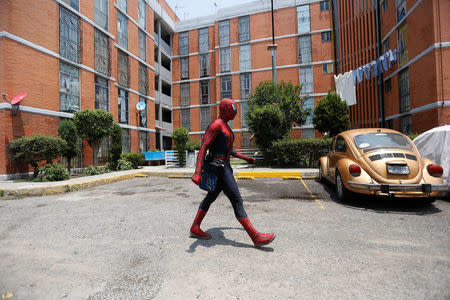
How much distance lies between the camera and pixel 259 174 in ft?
31.7

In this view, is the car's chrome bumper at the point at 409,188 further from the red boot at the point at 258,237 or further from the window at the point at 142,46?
the window at the point at 142,46

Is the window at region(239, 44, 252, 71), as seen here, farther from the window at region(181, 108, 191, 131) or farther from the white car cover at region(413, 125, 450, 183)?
the white car cover at region(413, 125, 450, 183)

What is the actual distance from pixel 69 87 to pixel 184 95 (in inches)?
668

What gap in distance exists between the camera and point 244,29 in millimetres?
26688

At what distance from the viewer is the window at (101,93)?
15.8 metres

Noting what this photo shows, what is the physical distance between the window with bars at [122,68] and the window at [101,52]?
1.68m

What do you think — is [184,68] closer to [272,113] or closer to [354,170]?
[272,113]

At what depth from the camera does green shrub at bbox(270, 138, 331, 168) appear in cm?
1111

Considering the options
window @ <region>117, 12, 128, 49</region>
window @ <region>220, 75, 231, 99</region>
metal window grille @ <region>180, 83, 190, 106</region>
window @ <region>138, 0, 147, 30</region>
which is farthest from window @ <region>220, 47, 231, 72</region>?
window @ <region>117, 12, 128, 49</region>

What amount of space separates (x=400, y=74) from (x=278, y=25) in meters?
14.9

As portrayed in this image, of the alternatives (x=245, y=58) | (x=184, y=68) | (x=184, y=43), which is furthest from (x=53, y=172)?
(x=184, y=43)

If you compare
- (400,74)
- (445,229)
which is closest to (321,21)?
(400,74)

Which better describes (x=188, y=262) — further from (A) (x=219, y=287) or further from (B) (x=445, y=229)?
(B) (x=445, y=229)

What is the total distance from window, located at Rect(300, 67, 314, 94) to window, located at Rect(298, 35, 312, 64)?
38.1 inches
